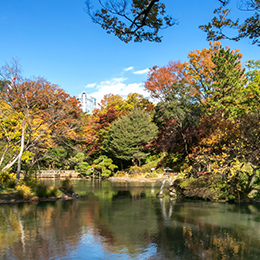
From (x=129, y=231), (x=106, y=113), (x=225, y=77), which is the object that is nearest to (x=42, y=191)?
(x=129, y=231)

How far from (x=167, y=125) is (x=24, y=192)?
18.8 m

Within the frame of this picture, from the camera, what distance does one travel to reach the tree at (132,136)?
30906 millimetres

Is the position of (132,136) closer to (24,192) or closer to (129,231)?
(24,192)

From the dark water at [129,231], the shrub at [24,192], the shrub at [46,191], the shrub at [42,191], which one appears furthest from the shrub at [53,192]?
the dark water at [129,231]

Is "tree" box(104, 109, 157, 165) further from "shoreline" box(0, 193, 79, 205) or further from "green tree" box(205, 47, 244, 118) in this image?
"shoreline" box(0, 193, 79, 205)

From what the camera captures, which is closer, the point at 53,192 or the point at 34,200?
the point at 34,200

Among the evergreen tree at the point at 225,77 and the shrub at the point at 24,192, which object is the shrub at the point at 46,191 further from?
the evergreen tree at the point at 225,77

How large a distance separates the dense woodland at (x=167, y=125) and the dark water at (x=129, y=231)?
3.13 m

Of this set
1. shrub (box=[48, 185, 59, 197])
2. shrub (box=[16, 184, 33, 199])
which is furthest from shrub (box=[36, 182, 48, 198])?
shrub (box=[16, 184, 33, 199])

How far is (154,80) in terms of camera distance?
3500 centimetres

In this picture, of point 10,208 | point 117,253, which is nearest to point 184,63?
point 10,208

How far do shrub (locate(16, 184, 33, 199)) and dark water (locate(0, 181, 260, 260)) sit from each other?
4.66 feet

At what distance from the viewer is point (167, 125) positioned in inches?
1160

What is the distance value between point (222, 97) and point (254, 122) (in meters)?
11.4
